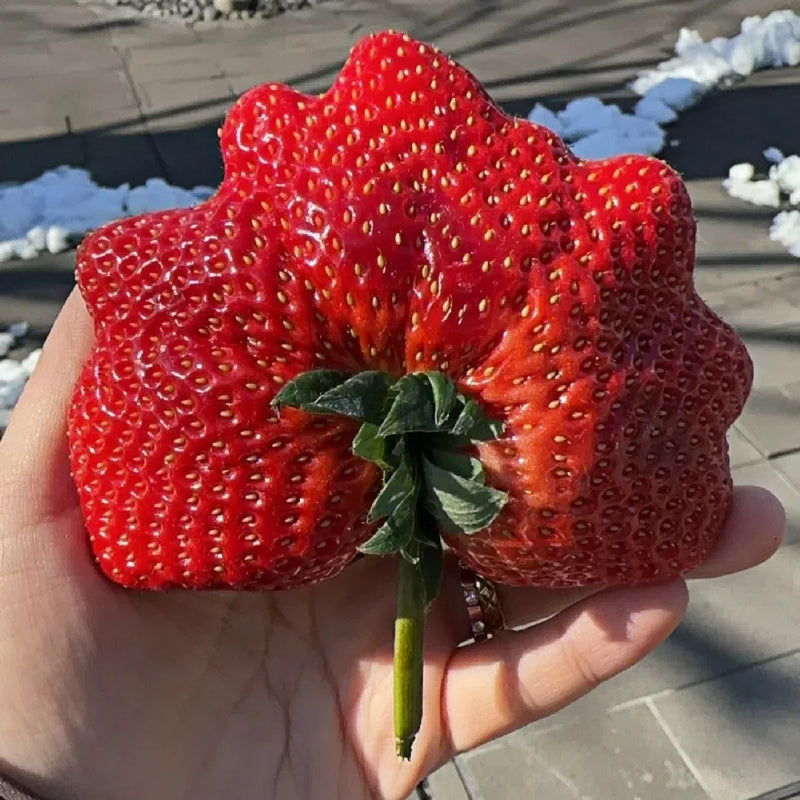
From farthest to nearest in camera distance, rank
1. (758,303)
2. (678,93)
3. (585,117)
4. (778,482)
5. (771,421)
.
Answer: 1. (678,93)
2. (585,117)
3. (758,303)
4. (771,421)
5. (778,482)

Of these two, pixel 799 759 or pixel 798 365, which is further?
pixel 798 365

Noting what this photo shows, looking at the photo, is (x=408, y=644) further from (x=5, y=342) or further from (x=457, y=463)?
(x=5, y=342)

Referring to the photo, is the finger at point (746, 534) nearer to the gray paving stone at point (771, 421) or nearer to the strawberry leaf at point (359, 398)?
the strawberry leaf at point (359, 398)

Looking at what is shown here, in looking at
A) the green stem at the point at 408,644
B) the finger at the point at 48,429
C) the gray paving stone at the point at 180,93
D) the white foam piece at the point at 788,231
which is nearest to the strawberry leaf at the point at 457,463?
the green stem at the point at 408,644

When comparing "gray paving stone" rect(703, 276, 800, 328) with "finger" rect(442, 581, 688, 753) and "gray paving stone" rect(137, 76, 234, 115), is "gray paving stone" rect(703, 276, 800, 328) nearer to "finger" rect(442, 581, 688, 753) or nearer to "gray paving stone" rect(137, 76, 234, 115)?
"finger" rect(442, 581, 688, 753)

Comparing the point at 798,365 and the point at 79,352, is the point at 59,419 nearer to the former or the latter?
the point at 79,352

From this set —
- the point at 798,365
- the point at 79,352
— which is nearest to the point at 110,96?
the point at 798,365

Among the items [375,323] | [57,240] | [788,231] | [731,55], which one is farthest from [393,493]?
[731,55]
